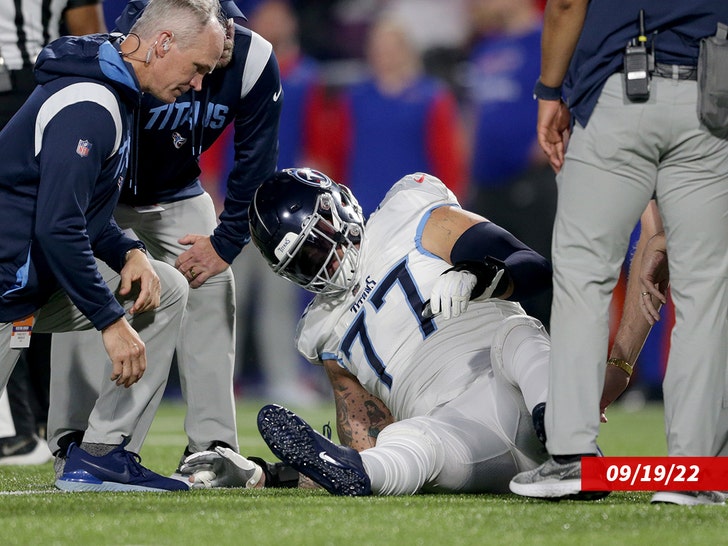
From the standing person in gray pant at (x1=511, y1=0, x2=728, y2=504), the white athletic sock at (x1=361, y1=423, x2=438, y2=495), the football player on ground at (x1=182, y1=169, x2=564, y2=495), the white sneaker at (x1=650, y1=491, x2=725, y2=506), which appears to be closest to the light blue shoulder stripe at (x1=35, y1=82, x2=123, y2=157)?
the football player on ground at (x1=182, y1=169, x2=564, y2=495)

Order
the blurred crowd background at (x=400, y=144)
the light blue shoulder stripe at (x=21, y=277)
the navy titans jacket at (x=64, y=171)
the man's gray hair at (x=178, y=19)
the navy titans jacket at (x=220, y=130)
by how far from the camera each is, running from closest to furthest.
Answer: the navy titans jacket at (x=64, y=171), the light blue shoulder stripe at (x=21, y=277), the man's gray hair at (x=178, y=19), the navy titans jacket at (x=220, y=130), the blurred crowd background at (x=400, y=144)

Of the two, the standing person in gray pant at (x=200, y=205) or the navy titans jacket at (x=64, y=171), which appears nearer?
the navy titans jacket at (x=64, y=171)

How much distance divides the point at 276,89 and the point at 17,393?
175 centimetres

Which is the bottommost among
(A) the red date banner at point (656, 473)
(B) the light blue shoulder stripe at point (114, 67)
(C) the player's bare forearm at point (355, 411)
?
(C) the player's bare forearm at point (355, 411)

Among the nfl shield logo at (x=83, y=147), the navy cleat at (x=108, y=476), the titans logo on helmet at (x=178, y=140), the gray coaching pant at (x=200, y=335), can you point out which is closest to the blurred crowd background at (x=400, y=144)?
the gray coaching pant at (x=200, y=335)

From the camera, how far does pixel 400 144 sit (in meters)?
8.44

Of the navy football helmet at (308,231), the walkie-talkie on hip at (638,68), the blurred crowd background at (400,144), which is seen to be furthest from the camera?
the blurred crowd background at (400,144)

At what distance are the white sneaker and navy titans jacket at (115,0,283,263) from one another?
73.4 inches

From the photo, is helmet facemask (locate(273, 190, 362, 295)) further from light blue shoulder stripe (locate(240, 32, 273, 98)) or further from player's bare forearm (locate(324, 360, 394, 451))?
light blue shoulder stripe (locate(240, 32, 273, 98))

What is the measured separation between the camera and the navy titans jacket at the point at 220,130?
4.12 meters

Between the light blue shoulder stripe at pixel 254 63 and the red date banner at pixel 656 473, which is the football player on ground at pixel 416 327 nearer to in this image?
the red date banner at pixel 656 473

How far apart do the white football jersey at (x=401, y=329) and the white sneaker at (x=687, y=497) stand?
2.53 feet

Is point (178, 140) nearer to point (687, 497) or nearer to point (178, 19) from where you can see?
point (178, 19)

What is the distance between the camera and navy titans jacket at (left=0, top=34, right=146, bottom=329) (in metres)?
3.24
